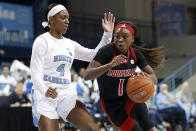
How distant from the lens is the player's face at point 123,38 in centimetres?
534

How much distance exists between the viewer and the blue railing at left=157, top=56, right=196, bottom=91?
17641 millimetres

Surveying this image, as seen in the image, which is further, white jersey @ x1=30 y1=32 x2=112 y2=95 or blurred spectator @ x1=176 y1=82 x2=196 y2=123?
blurred spectator @ x1=176 y1=82 x2=196 y2=123

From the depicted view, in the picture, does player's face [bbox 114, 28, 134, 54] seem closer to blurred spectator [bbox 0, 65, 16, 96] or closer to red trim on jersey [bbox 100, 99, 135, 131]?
red trim on jersey [bbox 100, 99, 135, 131]

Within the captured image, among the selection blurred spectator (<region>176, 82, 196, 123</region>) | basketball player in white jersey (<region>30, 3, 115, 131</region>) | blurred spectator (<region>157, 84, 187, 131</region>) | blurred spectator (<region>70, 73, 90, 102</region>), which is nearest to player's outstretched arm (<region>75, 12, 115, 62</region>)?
basketball player in white jersey (<region>30, 3, 115, 131</region>)

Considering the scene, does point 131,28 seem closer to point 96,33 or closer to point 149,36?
point 96,33

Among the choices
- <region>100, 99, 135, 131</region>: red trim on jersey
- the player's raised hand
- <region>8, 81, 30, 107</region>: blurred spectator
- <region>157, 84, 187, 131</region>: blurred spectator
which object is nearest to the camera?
<region>100, 99, 135, 131</region>: red trim on jersey

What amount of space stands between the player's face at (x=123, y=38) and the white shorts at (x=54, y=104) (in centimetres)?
79

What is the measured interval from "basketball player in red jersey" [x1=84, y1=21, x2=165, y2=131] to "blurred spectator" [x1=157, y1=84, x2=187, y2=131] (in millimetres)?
6755

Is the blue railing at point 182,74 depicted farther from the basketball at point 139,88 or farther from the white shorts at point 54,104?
the white shorts at point 54,104

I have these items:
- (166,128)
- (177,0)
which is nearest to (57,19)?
(166,128)

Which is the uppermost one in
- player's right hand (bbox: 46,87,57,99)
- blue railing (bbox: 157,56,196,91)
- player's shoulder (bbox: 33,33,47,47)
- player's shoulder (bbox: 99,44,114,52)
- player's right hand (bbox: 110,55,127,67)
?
player's shoulder (bbox: 33,33,47,47)

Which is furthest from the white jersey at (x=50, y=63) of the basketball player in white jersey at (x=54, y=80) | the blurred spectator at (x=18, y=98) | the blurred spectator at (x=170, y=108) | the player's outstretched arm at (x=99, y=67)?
the blurred spectator at (x=170, y=108)

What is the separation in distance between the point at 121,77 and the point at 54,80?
880mm

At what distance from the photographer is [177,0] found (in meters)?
21.3
